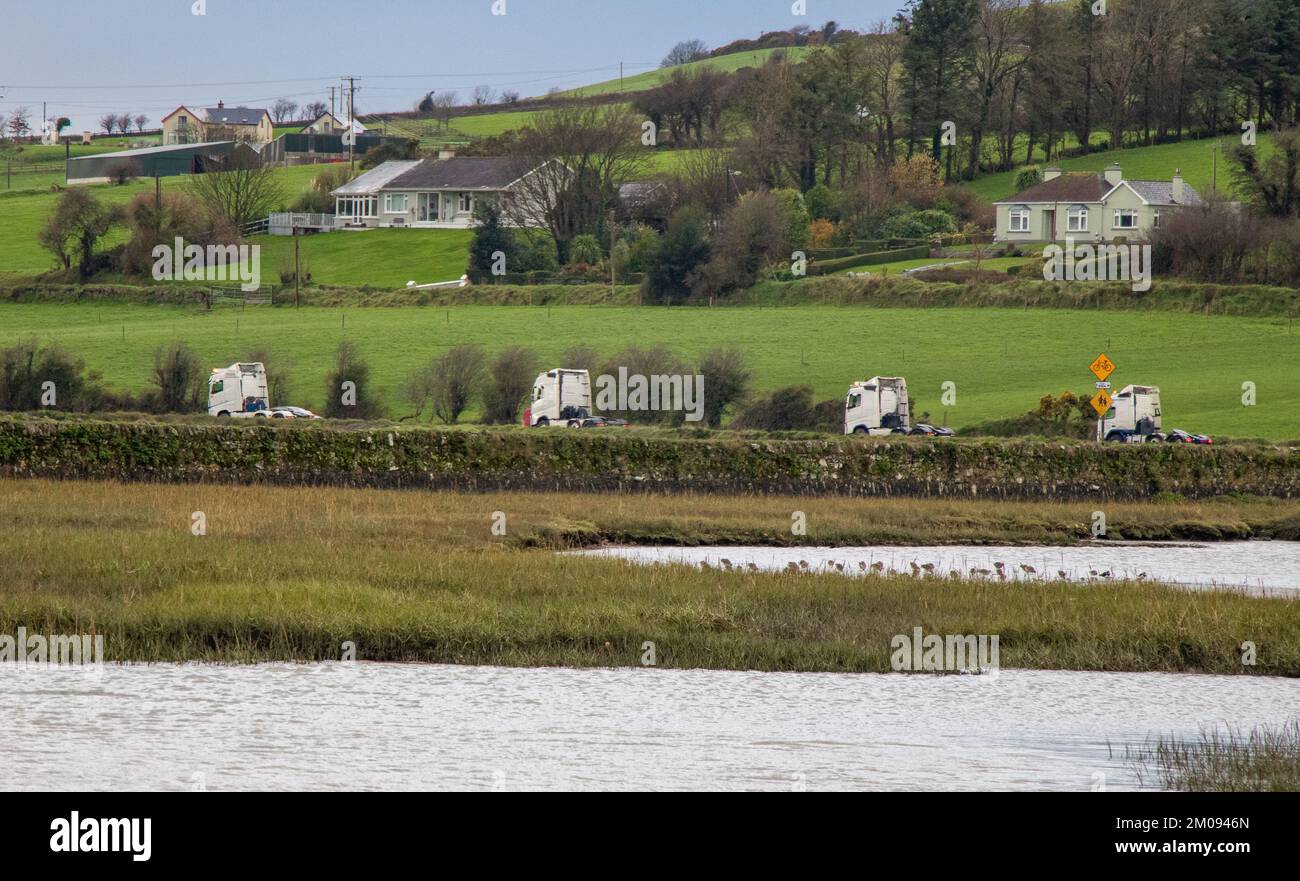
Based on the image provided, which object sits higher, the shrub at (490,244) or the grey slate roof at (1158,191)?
the grey slate roof at (1158,191)

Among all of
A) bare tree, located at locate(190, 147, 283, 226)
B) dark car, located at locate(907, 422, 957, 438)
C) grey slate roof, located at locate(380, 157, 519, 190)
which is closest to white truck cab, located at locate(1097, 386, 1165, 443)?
dark car, located at locate(907, 422, 957, 438)

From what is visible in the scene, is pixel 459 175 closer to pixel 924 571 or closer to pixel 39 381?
pixel 39 381

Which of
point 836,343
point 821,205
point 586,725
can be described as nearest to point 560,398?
point 836,343

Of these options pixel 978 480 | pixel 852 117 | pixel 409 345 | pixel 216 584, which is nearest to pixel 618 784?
pixel 216 584

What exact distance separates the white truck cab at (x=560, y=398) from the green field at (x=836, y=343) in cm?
798

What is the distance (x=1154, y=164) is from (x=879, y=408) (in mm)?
64245

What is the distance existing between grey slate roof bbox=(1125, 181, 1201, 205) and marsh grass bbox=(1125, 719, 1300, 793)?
81942 mm

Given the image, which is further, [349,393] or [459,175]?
[459,175]

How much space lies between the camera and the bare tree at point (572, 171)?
10244 cm

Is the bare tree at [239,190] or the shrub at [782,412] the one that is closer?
the shrub at [782,412]

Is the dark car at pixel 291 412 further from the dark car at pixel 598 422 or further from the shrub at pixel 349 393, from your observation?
the dark car at pixel 598 422

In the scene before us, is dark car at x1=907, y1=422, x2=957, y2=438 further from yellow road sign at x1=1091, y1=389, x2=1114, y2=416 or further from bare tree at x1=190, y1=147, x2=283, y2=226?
bare tree at x1=190, y1=147, x2=283, y2=226

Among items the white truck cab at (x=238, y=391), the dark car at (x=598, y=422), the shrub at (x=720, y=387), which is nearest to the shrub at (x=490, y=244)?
the shrub at (x=720, y=387)

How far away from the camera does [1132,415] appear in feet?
164
